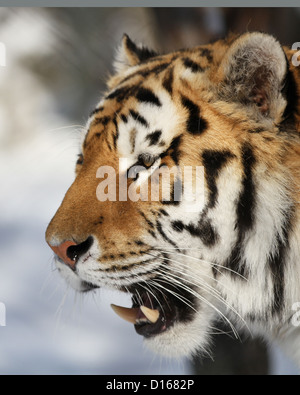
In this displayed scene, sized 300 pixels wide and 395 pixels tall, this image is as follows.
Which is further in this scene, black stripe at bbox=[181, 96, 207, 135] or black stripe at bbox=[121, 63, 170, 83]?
black stripe at bbox=[121, 63, 170, 83]

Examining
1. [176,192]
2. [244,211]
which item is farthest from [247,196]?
[176,192]

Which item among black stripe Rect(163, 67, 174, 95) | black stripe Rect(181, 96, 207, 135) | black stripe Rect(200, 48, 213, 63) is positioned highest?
black stripe Rect(200, 48, 213, 63)

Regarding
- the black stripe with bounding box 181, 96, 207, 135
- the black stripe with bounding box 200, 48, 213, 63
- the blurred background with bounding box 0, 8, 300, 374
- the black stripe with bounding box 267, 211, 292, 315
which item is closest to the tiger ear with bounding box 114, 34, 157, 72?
the blurred background with bounding box 0, 8, 300, 374

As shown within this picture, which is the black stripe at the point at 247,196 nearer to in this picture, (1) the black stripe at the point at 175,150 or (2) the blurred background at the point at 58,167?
(1) the black stripe at the point at 175,150

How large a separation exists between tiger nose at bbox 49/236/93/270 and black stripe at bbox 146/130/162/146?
8.5 inches

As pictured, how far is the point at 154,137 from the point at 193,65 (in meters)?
0.20

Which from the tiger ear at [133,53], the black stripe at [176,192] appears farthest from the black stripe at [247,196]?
the tiger ear at [133,53]

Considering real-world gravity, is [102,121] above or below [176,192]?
above

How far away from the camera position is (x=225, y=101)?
0.93 meters

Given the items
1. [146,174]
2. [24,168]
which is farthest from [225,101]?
[24,168]

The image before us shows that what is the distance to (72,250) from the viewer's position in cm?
92

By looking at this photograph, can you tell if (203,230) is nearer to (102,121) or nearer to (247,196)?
(247,196)

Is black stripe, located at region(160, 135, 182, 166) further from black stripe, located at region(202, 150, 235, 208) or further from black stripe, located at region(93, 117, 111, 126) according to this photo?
black stripe, located at region(93, 117, 111, 126)

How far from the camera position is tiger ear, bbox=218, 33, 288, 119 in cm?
85
